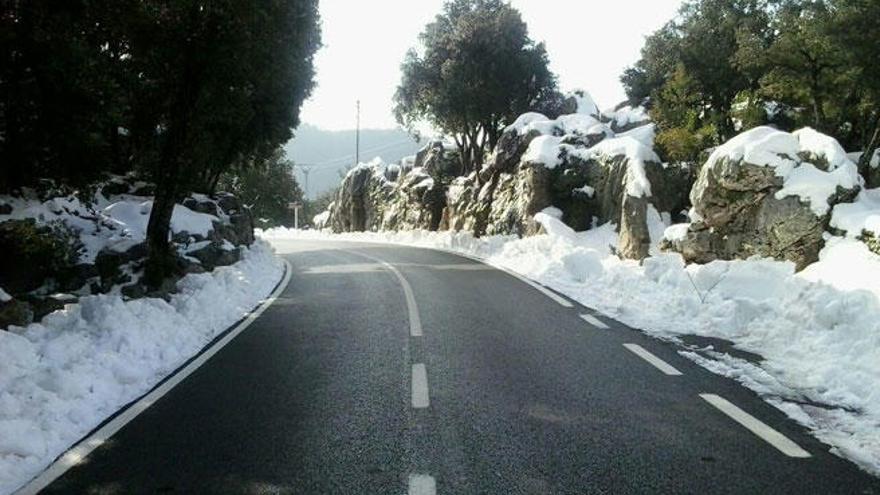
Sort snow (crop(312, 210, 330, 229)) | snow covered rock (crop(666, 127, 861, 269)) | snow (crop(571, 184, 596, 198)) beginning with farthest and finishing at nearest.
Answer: snow (crop(312, 210, 330, 229))
snow (crop(571, 184, 596, 198))
snow covered rock (crop(666, 127, 861, 269))

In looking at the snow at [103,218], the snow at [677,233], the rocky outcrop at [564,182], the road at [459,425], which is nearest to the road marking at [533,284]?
the road at [459,425]

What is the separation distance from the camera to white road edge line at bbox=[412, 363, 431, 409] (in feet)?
19.4

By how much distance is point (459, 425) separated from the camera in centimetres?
532

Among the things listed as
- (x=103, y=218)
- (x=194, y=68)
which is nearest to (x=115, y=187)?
(x=103, y=218)

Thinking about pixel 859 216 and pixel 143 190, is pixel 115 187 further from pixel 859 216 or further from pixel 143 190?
pixel 859 216

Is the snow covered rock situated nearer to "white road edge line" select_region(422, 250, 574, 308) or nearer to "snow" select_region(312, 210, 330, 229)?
"white road edge line" select_region(422, 250, 574, 308)

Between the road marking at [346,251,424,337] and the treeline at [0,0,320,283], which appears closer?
the treeline at [0,0,320,283]

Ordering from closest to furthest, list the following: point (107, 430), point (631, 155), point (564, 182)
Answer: point (107, 430) → point (631, 155) → point (564, 182)

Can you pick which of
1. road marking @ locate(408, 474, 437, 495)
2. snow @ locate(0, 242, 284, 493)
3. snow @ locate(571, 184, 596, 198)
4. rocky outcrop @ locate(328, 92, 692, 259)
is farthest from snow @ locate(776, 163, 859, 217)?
road marking @ locate(408, 474, 437, 495)

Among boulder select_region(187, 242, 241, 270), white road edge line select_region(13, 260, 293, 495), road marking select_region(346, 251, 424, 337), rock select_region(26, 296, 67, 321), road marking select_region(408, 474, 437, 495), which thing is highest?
boulder select_region(187, 242, 241, 270)

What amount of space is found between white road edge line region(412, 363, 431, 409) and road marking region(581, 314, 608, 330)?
3.39 m

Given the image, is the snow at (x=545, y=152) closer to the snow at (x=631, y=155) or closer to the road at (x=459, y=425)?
the snow at (x=631, y=155)

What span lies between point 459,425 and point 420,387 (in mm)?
1176

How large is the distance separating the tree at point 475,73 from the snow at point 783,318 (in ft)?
65.1
